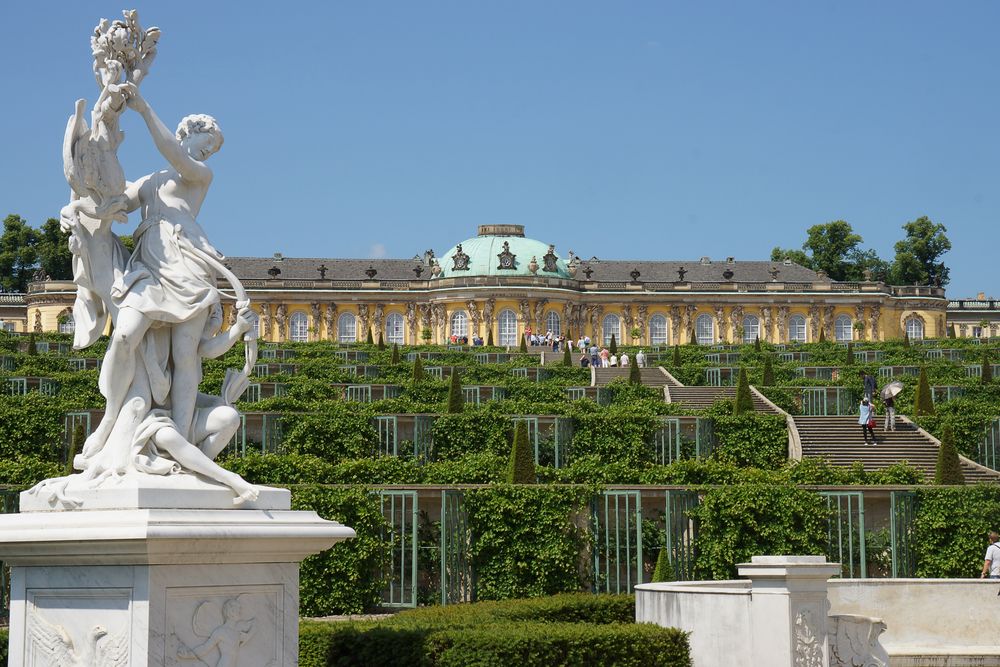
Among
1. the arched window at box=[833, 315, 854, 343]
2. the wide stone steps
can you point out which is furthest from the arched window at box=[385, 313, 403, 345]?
→ the wide stone steps

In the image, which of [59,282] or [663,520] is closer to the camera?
[663,520]

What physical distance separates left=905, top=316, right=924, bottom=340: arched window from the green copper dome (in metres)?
17.8

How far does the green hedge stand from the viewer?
7.56m

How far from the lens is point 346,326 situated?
7069 centimetres

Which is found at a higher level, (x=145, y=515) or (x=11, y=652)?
(x=145, y=515)

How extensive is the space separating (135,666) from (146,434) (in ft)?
2.98

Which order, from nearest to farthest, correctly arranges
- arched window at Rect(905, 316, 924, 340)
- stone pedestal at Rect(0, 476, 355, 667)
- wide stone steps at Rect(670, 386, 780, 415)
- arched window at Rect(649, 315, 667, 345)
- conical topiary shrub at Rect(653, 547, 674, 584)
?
stone pedestal at Rect(0, 476, 355, 667) < conical topiary shrub at Rect(653, 547, 674, 584) < wide stone steps at Rect(670, 386, 780, 415) < arched window at Rect(649, 315, 667, 345) < arched window at Rect(905, 316, 924, 340)

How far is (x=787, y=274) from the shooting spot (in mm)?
73812

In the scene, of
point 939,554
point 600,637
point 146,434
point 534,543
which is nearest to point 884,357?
point 939,554

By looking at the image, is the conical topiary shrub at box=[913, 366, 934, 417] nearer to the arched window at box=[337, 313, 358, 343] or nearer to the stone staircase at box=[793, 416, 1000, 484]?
the stone staircase at box=[793, 416, 1000, 484]

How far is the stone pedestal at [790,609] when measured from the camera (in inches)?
388

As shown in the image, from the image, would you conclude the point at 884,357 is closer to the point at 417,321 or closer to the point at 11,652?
the point at 417,321

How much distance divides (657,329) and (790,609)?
61.5m

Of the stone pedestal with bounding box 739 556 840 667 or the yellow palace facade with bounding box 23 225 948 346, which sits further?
the yellow palace facade with bounding box 23 225 948 346
